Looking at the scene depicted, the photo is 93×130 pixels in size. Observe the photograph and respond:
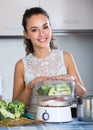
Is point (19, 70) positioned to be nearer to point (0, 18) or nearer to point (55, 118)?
point (55, 118)

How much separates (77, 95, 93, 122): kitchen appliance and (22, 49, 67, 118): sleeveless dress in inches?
15.4

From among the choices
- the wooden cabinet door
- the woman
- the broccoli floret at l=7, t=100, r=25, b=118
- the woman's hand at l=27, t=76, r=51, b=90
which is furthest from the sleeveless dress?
the wooden cabinet door

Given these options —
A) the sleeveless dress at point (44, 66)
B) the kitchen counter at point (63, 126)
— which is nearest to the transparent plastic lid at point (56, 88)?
the kitchen counter at point (63, 126)

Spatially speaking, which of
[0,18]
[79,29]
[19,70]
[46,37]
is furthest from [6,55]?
[46,37]

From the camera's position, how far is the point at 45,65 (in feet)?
5.26

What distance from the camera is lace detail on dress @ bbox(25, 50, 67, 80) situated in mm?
1594

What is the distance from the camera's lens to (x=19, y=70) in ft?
5.39

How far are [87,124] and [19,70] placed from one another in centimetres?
58

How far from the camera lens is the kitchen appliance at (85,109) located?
1205 millimetres

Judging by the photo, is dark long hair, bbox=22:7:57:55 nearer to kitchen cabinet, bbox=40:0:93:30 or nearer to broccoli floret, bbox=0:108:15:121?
broccoli floret, bbox=0:108:15:121

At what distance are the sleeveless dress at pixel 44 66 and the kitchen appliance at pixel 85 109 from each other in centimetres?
39

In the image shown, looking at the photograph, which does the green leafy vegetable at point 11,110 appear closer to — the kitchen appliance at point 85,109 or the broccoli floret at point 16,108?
the broccoli floret at point 16,108

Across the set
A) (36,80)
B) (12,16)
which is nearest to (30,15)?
(36,80)

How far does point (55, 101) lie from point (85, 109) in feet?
0.39
